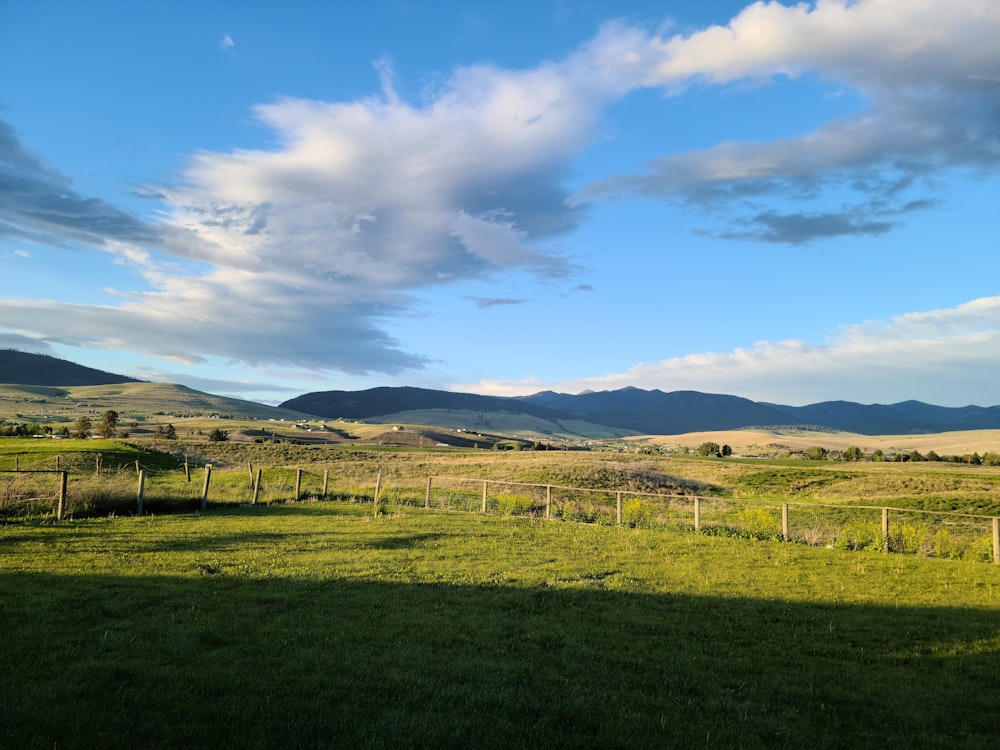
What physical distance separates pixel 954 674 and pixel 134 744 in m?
11.5

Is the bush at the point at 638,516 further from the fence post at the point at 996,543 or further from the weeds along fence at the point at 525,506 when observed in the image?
the fence post at the point at 996,543

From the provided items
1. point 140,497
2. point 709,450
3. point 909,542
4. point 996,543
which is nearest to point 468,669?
point 996,543

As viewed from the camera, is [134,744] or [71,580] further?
[71,580]

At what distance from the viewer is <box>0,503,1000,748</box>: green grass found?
23.3 feet

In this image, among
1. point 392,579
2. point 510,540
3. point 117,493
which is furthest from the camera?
point 117,493

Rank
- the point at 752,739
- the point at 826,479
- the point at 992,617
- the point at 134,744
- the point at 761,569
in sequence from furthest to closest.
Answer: the point at 826,479
the point at 761,569
the point at 992,617
the point at 752,739
the point at 134,744

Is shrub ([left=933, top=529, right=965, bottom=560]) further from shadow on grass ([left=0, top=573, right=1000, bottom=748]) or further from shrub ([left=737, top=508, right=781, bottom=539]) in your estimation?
shadow on grass ([left=0, top=573, right=1000, bottom=748])

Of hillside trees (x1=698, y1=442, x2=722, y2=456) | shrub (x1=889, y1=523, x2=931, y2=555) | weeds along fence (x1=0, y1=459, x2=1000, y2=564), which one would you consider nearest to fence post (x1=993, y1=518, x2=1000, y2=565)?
weeds along fence (x1=0, y1=459, x2=1000, y2=564)

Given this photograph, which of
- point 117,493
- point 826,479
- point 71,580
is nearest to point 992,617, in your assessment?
point 71,580

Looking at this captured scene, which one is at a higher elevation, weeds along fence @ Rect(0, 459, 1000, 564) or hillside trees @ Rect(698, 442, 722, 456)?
weeds along fence @ Rect(0, 459, 1000, 564)

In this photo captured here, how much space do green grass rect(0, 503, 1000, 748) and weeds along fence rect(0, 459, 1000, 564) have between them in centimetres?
465

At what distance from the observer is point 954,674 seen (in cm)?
964

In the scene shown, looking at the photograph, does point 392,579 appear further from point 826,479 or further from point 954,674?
point 826,479

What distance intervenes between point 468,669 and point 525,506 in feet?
82.0
